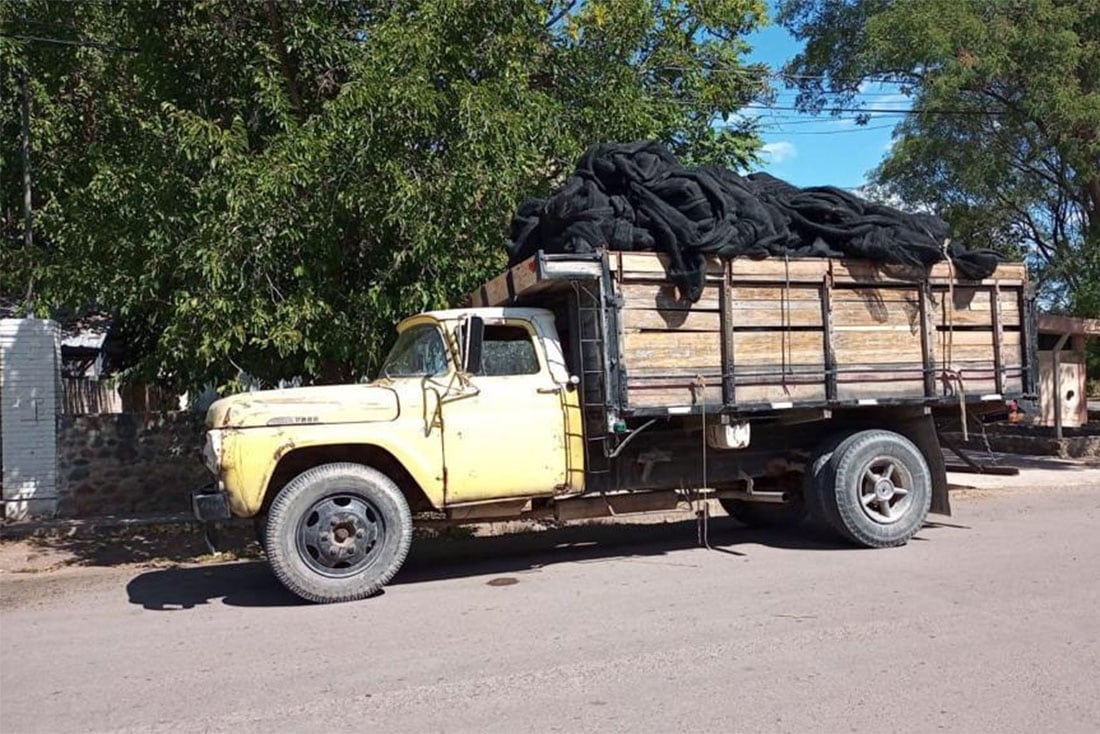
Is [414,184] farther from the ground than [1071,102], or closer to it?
closer to it

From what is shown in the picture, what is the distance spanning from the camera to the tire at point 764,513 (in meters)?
9.48

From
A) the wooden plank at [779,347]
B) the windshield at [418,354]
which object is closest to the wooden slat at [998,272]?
the wooden plank at [779,347]

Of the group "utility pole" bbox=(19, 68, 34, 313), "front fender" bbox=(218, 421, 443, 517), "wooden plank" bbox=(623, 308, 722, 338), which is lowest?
"front fender" bbox=(218, 421, 443, 517)

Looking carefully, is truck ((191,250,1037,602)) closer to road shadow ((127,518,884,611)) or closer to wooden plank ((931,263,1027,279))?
wooden plank ((931,263,1027,279))

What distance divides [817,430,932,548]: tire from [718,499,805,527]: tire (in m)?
1.07

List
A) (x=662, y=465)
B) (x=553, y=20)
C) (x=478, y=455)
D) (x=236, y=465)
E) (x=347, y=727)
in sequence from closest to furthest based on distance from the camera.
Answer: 1. (x=347, y=727)
2. (x=236, y=465)
3. (x=478, y=455)
4. (x=662, y=465)
5. (x=553, y=20)

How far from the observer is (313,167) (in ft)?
27.7

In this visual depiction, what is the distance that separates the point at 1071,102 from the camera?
13.5 meters

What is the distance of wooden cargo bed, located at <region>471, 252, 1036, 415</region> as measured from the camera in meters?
7.41

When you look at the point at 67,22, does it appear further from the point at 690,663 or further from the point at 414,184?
the point at 690,663

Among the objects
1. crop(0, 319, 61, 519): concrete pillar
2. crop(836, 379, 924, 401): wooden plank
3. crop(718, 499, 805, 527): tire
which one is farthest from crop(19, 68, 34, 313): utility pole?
crop(836, 379, 924, 401): wooden plank

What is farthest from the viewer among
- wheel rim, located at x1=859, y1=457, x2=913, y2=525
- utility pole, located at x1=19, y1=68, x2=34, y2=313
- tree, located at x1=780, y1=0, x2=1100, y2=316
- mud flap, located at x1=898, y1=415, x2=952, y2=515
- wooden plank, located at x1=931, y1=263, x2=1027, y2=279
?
tree, located at x1=780, y1=0, x2=1100, y2=316

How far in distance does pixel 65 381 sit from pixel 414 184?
7.88 metres

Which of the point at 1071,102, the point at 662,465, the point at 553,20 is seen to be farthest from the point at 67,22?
the point at 1071,102
